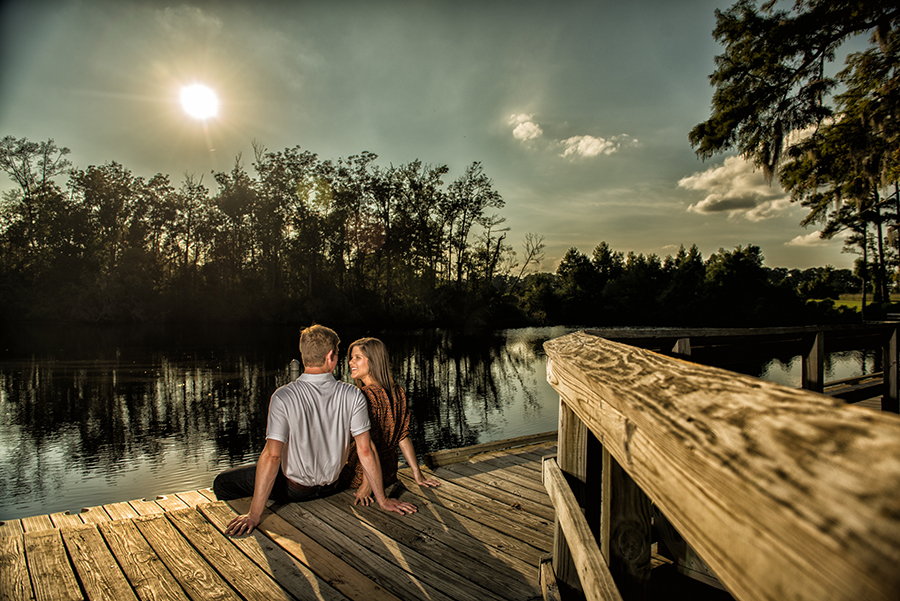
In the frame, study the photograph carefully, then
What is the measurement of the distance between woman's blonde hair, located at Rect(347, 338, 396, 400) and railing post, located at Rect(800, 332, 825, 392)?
119 inches

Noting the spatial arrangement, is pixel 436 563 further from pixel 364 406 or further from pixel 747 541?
pixel 747 541

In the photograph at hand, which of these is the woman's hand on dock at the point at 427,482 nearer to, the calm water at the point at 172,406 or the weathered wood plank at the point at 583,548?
the weathered wood plank at the point at 583,548

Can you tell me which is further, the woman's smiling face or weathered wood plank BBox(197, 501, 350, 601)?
the woman's smiling face

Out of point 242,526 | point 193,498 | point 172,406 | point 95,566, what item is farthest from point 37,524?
point 172,406

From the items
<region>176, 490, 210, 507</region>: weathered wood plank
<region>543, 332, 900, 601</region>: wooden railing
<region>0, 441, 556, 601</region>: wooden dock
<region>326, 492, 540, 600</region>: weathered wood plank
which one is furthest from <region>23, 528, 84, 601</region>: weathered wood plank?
<region>543, 332, 900, 601</region>: wooden railing

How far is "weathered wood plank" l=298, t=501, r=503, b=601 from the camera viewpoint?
2.56 meters

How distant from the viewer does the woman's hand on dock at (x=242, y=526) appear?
3.13m

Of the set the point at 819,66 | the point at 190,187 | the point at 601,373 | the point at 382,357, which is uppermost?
the point at 190,187

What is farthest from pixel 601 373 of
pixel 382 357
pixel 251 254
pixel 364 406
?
pixel 251 254

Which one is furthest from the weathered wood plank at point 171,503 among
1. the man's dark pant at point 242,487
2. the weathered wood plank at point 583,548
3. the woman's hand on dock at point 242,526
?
the weathered wood plank at point 583,548

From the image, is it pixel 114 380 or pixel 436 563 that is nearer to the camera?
pixel 436 563

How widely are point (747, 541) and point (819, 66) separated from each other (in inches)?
447

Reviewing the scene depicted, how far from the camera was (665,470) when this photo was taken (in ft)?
2.52

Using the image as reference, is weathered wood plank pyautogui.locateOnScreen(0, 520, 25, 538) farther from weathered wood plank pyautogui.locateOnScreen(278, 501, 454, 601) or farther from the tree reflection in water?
the tree reflection in water
